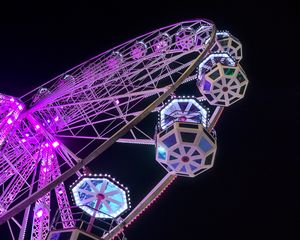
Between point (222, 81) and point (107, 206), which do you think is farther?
point (222, 81)

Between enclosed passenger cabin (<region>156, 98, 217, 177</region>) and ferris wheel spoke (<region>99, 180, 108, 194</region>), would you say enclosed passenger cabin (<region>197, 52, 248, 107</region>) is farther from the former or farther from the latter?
ferris wheel spoke (<region>99, 180, 108, 194</region>)

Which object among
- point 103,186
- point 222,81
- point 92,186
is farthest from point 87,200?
point 222,81

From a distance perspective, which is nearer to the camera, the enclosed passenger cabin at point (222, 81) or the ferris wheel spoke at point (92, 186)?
the ferris wheel spoke at point (92, 186)

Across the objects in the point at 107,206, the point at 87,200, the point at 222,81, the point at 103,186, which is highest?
the point at 222,81

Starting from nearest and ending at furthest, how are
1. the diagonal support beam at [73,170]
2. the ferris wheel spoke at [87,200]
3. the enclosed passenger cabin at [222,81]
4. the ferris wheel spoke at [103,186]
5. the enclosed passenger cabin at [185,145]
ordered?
1. the diagonal support beam at [73,170]
2. the enclosed passenger cabin at [185,145]
3. the ferris wheel spoke at [103,186]
4. the ferris wheel spoke at [87,200]
5. the enclosed passenger cabin at [222,81]

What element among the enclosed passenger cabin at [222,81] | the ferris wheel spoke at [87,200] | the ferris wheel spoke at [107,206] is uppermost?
the enclosed passenger cabin at [222,81]

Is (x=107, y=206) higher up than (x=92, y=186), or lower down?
lower down

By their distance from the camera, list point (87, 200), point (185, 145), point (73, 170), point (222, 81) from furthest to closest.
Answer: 1. point (222, 81)
2. point (87, 200)
3. point (185, 145)
4. point (73, 170)

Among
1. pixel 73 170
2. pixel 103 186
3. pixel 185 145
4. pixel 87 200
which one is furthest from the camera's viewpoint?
pixel 87 200

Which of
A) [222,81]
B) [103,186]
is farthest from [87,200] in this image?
[222,81]

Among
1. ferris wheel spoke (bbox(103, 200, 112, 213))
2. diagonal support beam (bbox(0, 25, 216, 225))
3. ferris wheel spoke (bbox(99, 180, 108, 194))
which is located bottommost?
diagonal support beam (bbox(0, 25, 216, 225))

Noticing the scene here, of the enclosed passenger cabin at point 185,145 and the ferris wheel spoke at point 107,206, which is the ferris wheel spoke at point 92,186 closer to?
the ferris wheel spoke at point 107,206

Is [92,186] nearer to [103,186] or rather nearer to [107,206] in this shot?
[103,186]

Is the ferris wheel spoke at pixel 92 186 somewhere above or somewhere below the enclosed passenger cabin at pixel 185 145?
above
